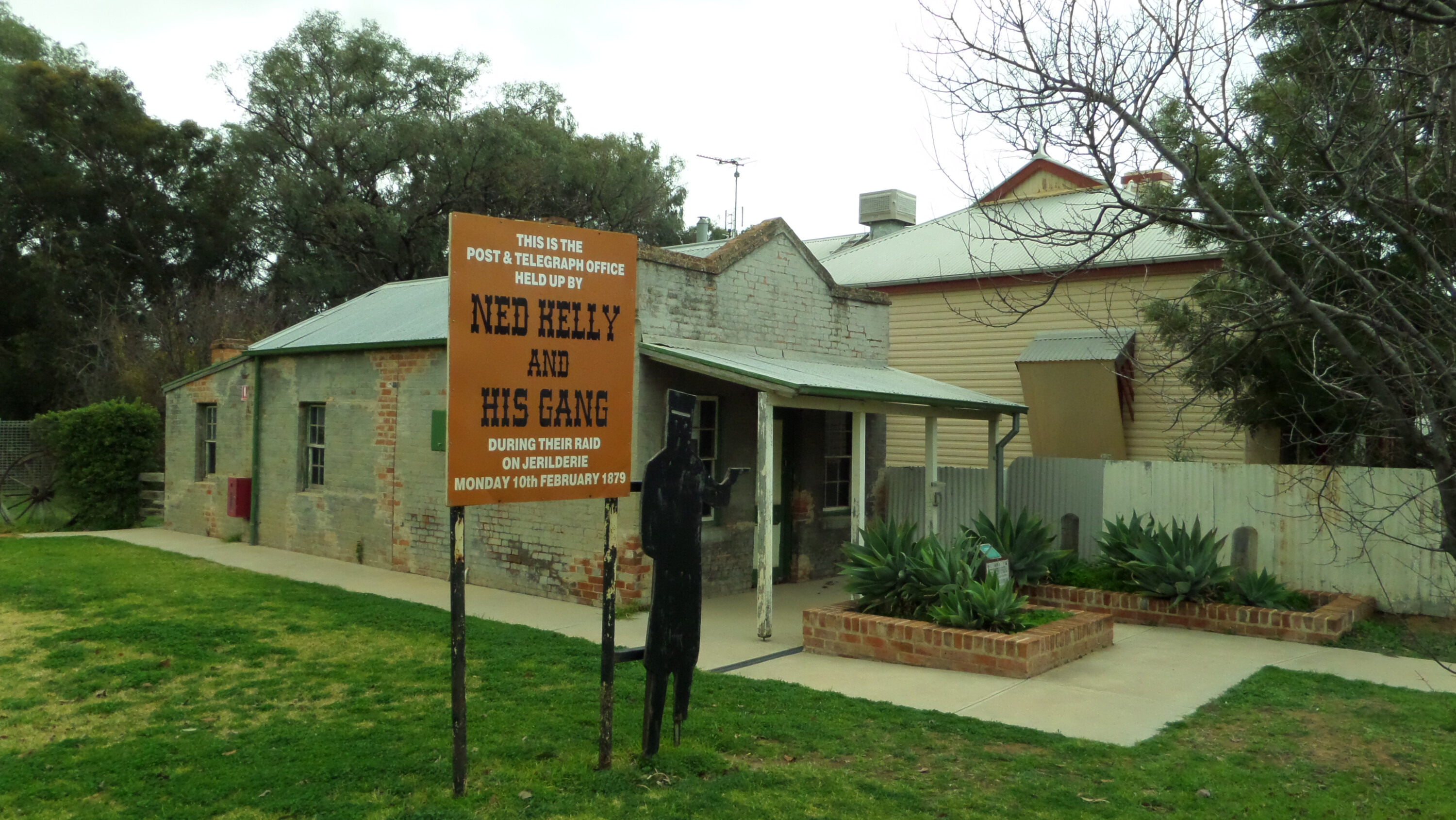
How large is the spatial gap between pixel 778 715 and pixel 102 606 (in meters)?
7.44

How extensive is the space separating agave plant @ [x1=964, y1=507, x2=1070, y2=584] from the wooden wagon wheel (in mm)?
15885

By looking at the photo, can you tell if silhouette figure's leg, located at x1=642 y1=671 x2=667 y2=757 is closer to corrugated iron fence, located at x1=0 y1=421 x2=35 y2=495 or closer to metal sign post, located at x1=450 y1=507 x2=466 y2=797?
metal sign post, located at x1=450 y1=507 x2=466 y2=797

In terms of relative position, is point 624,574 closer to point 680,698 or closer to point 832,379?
point 832,379

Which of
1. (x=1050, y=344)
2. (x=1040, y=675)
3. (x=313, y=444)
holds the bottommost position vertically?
(x=1040, y=675)

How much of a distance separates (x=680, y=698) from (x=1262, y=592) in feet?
23.2

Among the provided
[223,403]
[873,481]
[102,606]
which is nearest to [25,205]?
[223,403]

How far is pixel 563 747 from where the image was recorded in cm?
640

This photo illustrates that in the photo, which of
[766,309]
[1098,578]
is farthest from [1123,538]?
[766,309]

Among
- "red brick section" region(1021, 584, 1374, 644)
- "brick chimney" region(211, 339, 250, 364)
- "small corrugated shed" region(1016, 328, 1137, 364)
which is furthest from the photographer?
"brick chimney" region(211, 339, 250, 364)

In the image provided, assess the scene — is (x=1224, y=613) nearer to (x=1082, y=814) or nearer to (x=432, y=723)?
(x=1082, y=814)

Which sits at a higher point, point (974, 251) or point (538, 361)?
point (974, 251)

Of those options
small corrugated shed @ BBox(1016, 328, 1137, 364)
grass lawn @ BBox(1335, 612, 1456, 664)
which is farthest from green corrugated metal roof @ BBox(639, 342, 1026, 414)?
grass lawn @ BBox(1335, 612, 1456, 664)

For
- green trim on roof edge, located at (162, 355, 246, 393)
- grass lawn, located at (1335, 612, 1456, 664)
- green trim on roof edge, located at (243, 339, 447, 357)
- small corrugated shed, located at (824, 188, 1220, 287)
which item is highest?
small corrugated shed, located at (824, 188, 1220, 287)

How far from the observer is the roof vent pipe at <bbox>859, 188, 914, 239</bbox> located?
1002 inches
